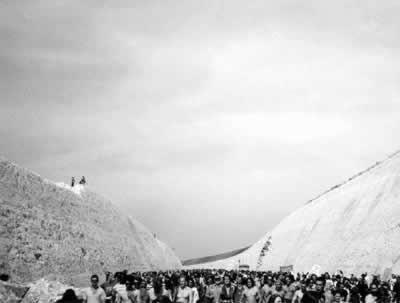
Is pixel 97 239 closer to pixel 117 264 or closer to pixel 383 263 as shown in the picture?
pixel 117 264

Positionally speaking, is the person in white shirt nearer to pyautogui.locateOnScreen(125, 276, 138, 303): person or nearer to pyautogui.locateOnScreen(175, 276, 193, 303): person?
pyautogui.locateOnScreen(125, 276, 138, 303): person

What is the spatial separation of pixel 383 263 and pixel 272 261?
1245 inches

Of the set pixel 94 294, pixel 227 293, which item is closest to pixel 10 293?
pixel 227 293

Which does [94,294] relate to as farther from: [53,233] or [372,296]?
[53,233]

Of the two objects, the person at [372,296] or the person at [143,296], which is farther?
the person at [372,296]

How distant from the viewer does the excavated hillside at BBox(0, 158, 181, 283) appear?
1409 inches

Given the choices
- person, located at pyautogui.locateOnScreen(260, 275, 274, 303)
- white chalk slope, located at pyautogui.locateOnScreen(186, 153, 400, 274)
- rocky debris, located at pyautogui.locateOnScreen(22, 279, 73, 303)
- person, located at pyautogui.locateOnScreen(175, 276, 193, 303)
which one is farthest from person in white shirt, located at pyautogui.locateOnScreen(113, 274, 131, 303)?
white chalk slope, located at pyautogui.locateOnScreen(186, 153, 400, 274)

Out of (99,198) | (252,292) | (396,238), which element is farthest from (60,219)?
(252,292)

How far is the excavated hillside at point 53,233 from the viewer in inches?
1409

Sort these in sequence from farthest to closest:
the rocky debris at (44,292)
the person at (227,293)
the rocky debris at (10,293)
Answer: the rocky debris at (44,292) < the person at (227,293) < the rocky debris at (10,293)

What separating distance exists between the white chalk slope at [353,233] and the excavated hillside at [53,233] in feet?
67.4

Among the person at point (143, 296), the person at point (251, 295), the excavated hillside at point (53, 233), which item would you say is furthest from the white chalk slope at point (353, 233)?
the person at point (143, 296)

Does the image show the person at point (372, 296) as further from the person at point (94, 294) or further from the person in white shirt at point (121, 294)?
the person at point (94, 294)

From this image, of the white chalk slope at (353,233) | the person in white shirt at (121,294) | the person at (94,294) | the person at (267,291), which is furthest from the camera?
the white chalk slope at (353,233)
